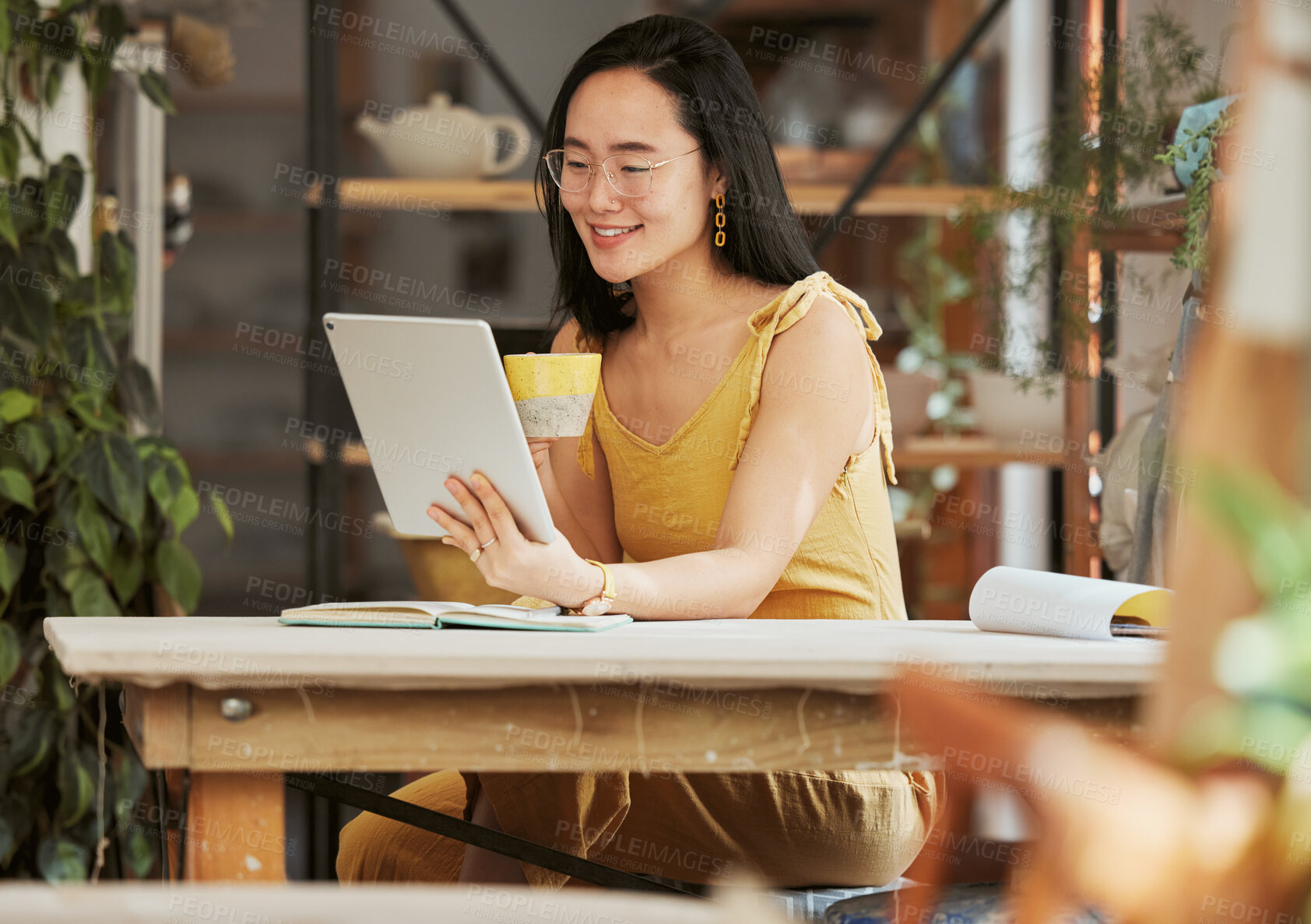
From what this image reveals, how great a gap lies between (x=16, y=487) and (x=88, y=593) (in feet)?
0.63

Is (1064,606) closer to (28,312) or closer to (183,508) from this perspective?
(183,508)

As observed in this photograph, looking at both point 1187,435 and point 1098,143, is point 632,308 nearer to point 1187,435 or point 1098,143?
point 1098,143

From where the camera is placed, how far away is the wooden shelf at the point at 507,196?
8.19ft

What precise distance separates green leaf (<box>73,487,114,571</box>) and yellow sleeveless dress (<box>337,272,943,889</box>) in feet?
2.75

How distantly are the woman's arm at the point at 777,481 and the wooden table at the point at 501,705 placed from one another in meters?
0.29

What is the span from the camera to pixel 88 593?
196 cm

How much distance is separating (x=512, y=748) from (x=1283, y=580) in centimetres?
68

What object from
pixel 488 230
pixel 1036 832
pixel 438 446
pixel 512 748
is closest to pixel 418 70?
pixel 488 230

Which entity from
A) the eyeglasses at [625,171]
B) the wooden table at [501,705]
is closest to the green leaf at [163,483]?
the eyeglasses at [625,171]

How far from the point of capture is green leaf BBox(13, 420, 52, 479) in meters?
1.91

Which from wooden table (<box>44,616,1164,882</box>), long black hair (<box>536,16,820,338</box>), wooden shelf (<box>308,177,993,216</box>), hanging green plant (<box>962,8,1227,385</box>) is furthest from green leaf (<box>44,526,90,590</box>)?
hanging green plant (<box>962,8,1227,385</box>)

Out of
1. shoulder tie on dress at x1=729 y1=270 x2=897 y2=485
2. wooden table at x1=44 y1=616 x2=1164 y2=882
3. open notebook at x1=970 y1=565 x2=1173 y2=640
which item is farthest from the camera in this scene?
shoulder tie on dress at x1=729 y1=270 x2=897 y2=485

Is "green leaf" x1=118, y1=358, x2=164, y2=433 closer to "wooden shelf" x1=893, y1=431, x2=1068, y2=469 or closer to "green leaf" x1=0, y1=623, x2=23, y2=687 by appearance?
"green leaf" x1=0, y1=623, x2=23, y2=687

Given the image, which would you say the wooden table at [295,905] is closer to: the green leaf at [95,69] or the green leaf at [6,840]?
the green leaf at [6,840]
